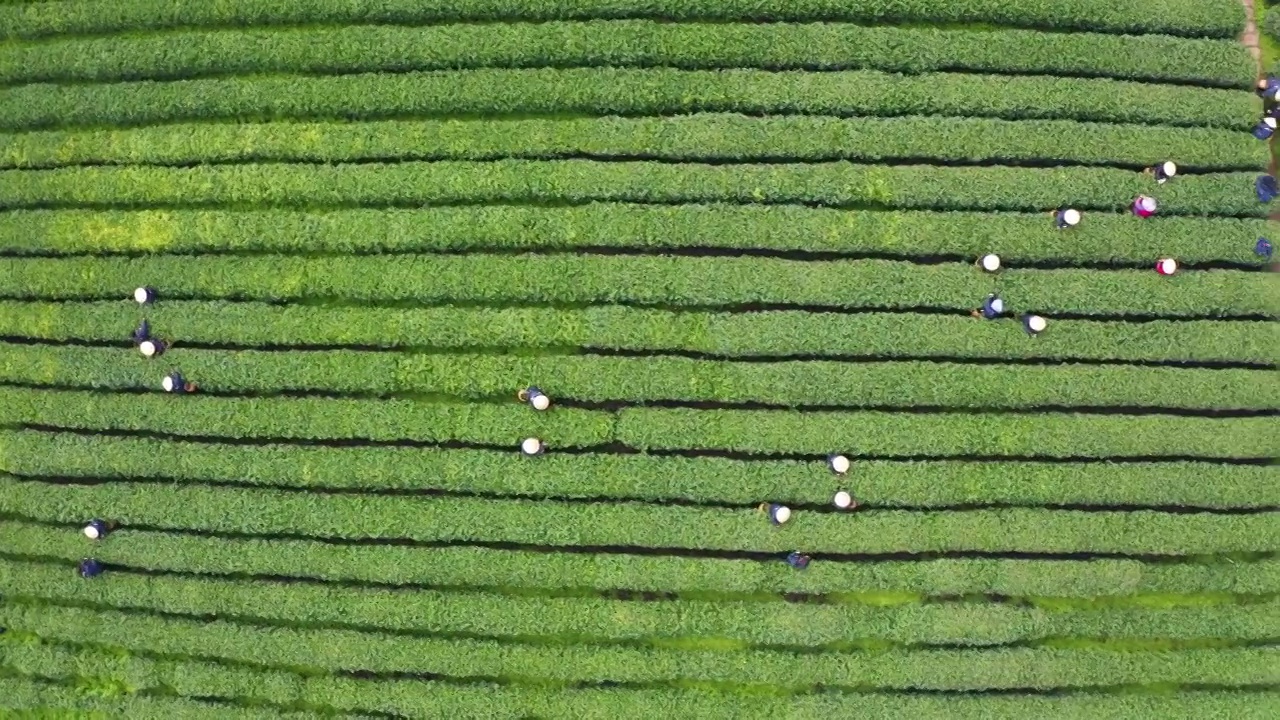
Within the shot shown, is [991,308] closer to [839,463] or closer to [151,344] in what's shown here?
[839,463]

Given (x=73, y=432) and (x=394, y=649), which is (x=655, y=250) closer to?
(x=394, y=649)

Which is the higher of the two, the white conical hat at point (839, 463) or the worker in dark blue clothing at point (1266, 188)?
the worker in dark blue clothing at point (1266, 188)

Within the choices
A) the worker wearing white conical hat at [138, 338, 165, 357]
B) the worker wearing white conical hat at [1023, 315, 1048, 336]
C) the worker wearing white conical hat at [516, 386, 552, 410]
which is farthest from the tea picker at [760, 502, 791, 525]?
the worker wearing white conical hat at [138, 338, 165, 357]

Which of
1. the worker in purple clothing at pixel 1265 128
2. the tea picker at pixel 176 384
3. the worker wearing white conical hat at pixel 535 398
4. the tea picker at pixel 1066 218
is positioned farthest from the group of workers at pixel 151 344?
the worker in purple clothing at pixel 1265 128

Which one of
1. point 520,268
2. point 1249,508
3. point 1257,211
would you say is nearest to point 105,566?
point 520,268

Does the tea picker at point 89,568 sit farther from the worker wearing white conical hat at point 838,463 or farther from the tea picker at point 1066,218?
the tea picker at point 1066,218

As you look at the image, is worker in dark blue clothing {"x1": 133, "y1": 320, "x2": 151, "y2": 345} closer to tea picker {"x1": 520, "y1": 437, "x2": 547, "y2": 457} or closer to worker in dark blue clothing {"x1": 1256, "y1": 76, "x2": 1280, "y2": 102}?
tea picker {"x1": 520, "y1": 437, "x2": 547, "y2": 457}

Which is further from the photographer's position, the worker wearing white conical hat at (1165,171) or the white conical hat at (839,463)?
the worker wearing white conical hat at (1165,171)
